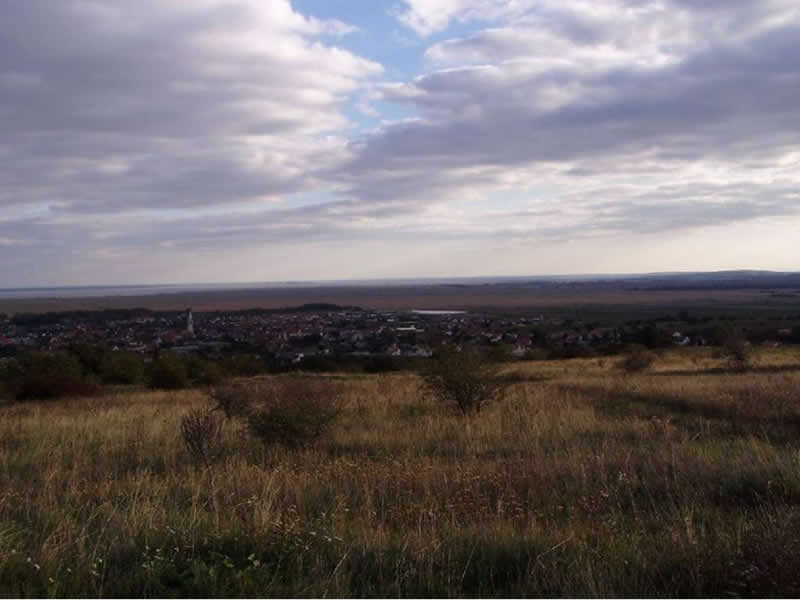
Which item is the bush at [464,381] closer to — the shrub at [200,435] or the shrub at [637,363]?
the shrub at [200,435]

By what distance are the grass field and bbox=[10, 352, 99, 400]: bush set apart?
1655cm

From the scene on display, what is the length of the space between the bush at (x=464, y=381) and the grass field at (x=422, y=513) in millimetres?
3580

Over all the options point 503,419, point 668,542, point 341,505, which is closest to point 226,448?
point 341,505

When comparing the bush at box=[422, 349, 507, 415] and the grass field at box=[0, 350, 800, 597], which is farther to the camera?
the bush at box=[422, 349, 507, 415]

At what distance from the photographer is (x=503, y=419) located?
12281mm

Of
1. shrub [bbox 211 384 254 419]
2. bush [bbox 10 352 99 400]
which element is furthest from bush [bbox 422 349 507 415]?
bush [bbox 10 352 99 400]

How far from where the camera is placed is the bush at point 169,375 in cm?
3105

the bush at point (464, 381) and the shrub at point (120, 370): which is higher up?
the bush at point (464, 381)

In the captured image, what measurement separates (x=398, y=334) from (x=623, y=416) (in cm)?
4490

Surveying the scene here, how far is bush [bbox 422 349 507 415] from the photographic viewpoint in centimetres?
1463

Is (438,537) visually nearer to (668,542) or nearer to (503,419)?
(668,542)

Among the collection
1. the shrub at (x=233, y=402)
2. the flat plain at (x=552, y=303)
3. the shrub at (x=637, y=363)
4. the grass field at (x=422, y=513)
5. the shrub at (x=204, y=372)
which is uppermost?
the grass field at (x=422, y=513)

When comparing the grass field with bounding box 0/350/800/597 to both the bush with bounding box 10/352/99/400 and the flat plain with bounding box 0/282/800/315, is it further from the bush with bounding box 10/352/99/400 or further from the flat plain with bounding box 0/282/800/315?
the flat plain with bounding box 0/282/800/315

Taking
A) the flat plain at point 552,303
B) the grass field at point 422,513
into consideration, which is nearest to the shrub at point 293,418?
the grass field at point 422,513
